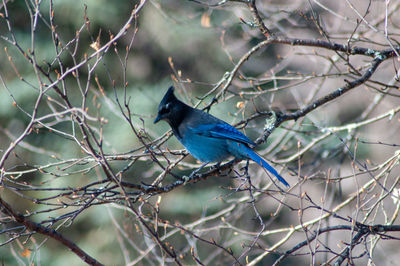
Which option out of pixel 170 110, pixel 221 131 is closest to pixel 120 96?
pixel 170 110

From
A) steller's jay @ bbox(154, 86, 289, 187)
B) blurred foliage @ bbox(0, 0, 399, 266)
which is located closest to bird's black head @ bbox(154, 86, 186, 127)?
steller's jay @ bbox(154, 86, 289, 187)

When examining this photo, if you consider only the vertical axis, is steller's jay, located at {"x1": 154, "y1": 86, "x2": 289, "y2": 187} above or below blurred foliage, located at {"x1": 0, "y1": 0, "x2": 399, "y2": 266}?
below

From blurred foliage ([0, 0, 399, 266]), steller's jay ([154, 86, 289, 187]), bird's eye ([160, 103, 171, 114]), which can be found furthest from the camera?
blurred foliage ([0, 0, 399, 266])

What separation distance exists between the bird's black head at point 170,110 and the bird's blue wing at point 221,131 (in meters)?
0.23

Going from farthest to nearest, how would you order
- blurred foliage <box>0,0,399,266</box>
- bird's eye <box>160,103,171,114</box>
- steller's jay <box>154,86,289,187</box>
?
blurred foliage <box>0,0,399,266</box>, bird's eye <box>160,103,171,114</box>, steller's jay <box>154,86,289,187</box>

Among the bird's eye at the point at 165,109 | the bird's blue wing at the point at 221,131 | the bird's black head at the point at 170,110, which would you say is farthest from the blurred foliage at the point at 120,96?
the bird's eye at the point at 165,109

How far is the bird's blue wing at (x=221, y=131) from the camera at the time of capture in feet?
17.1

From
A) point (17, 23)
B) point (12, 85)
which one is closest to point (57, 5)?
point (17, 23)

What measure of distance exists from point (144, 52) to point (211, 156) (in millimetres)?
8001

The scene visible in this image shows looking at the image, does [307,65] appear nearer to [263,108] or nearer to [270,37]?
[263,108]

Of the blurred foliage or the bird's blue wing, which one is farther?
the blurred foliage

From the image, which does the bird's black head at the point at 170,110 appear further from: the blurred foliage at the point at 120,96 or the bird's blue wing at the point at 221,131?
the blurred foliage at the point at 120,96

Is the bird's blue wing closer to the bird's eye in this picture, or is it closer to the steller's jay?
the steller's jay

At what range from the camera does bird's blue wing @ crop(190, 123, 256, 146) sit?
5223 mm
